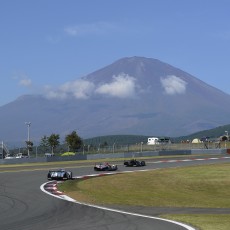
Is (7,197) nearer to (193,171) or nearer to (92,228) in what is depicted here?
(92,228)

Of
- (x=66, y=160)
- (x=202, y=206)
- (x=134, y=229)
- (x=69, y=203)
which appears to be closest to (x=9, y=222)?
(x=134, y=229)

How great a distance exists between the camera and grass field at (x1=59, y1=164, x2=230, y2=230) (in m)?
20.8

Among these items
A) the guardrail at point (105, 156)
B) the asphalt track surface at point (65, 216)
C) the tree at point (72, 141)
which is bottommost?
the asphalt track surface at point (65, 216)

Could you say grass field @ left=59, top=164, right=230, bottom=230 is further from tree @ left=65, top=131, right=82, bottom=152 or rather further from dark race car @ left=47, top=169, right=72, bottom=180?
tree @ left=65, top=131, right=82, bottom=152

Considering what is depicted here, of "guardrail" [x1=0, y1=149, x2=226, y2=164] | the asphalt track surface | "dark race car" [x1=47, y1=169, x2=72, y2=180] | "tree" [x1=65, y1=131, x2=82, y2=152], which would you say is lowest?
the asphalt track surface

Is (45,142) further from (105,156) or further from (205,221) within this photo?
(205,221)

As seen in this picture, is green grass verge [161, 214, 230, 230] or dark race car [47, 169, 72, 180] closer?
green grass verge [161, 214, 230, 230]

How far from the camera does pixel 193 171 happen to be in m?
49.0

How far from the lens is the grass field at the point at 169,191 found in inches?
817

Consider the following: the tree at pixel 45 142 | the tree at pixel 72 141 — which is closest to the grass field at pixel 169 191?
the tree at pixel 72 141

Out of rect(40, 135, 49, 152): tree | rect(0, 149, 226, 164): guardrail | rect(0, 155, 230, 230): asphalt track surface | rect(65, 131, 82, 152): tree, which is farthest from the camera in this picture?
rect(40, 135, 49, 152): tree

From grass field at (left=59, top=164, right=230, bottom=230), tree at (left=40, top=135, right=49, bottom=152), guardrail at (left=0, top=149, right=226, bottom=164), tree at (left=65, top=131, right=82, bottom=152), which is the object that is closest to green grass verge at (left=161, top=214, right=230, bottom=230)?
grass field at (left=59, top=164, right=230, bottom=230)

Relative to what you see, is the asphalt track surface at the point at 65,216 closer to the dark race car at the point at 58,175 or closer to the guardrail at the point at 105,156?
the dark race car at the point at 58,175

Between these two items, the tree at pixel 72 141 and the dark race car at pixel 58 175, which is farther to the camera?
the tree at pixel 72 141
